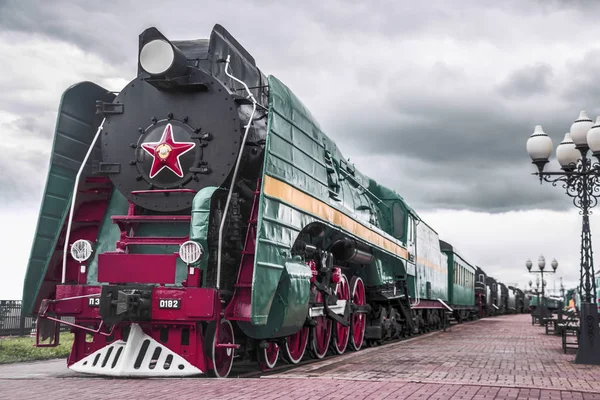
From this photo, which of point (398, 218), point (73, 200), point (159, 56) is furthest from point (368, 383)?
point (398, 218)

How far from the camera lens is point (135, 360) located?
700 centimetres

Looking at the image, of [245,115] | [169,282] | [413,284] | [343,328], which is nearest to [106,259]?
[169,282]

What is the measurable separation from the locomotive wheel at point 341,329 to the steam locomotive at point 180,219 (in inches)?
48.0

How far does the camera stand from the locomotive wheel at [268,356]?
8.23 meters

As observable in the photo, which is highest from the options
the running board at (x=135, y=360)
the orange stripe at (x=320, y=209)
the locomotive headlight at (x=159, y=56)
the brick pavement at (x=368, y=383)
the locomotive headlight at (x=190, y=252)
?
the locomotive headlight at (x=159, y=56)

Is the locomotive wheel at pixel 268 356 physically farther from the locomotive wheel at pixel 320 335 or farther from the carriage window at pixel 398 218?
the carriage window at pixel 398 218

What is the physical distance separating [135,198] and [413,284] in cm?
943

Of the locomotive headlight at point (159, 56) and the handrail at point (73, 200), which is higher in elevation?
the locomotive headlight at point (159, 56)

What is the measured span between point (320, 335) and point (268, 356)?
65.9 inches

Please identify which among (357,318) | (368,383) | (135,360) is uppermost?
(357,318)

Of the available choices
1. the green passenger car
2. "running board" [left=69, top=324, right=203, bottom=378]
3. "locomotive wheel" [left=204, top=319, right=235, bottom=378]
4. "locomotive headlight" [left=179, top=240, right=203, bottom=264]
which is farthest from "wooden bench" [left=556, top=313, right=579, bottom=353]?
the green passenger car

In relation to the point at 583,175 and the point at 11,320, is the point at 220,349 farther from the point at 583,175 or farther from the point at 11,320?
the point at 11,320

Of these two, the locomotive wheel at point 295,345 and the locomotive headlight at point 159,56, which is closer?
the locomotive headlight at point 159,56

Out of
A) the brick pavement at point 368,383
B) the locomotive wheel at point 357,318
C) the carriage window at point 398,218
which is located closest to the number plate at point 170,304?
the brick pavement at point 368,383
